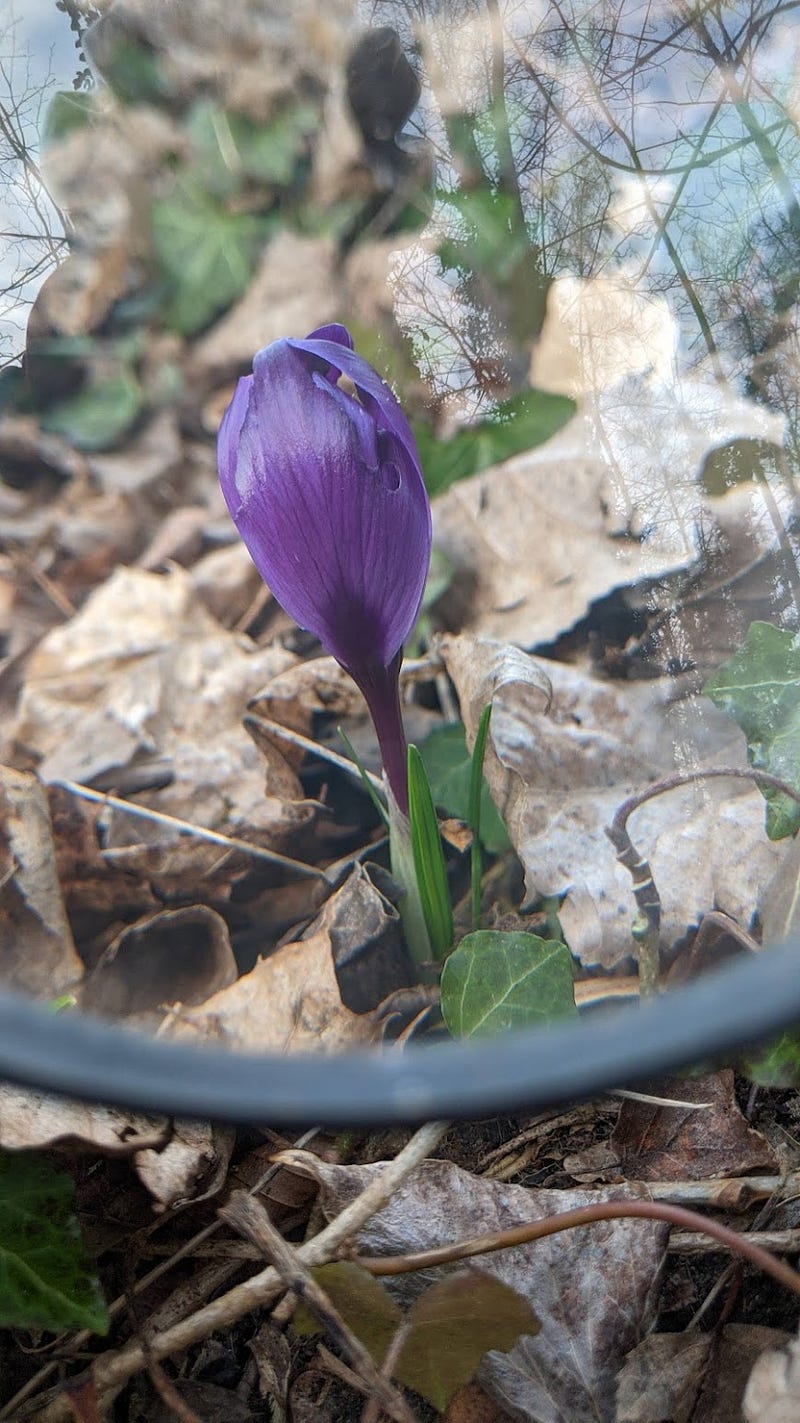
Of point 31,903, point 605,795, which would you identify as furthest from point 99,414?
point 605,795

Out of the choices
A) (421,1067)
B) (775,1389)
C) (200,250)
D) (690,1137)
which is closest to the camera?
(421,1067)

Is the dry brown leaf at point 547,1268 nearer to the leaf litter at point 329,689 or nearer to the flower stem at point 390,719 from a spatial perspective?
the leaf litter at point 329,689

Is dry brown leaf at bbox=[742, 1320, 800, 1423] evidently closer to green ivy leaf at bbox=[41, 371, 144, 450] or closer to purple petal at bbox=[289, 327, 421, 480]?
purple petal at bbox=[289, 327, 421, 480]

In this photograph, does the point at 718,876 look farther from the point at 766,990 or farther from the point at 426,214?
the point at 426,214

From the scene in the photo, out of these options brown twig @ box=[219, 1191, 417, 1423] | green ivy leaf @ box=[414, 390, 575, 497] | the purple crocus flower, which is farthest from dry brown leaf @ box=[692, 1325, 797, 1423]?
green ivy leaf @ box=[414, 390, 575, 497]

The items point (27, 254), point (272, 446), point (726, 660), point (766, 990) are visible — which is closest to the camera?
point (766, 990)

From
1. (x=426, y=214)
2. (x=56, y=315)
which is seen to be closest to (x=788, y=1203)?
(x=426, y=214)

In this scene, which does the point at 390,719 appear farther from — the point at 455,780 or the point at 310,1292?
the point at 310,1292
